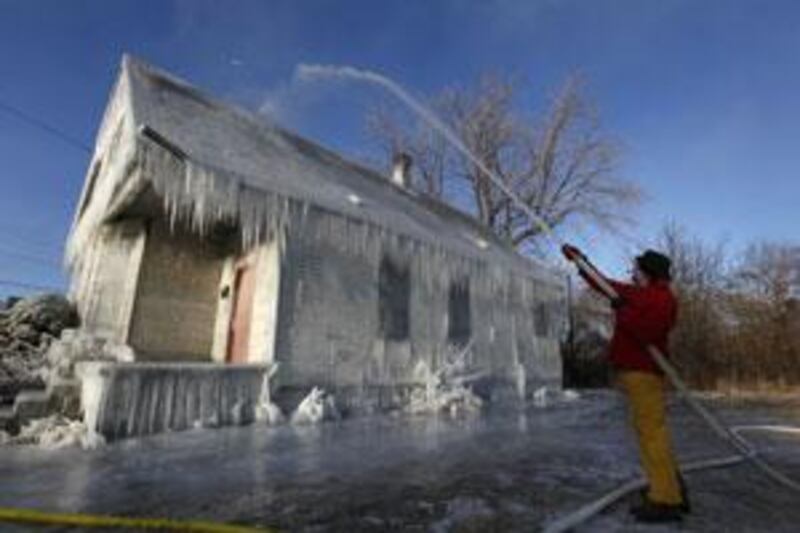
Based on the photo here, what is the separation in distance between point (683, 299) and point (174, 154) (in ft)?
74.2

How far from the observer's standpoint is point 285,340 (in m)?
9.70

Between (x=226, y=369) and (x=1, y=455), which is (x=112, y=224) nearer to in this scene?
(x=226, y=369)

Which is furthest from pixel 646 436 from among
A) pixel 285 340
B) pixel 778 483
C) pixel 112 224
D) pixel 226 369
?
pixel 112 224

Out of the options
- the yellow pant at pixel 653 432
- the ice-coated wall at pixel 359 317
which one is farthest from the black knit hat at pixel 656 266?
the ice-coated wall at pixel 359 317

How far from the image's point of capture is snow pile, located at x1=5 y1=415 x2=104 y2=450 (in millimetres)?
6688

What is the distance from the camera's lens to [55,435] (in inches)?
270

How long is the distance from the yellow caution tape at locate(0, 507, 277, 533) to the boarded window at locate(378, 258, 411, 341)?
811cm

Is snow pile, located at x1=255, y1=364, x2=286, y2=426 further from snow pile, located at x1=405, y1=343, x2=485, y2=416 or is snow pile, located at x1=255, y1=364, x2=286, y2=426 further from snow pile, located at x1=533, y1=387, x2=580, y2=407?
snow pile, located at x1=533, y1=387, x2=580, y2=407

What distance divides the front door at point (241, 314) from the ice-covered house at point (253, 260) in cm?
4

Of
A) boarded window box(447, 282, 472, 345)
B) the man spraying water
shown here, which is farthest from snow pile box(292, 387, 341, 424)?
the man spraying water

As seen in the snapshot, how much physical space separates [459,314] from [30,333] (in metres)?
8.30

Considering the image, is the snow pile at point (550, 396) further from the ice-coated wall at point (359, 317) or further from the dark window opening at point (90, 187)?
the dark window opening at point (90, 187)

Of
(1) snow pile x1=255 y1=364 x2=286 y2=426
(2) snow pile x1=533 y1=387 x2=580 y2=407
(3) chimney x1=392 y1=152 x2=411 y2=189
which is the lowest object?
(1) snow pile x1=255 y1=364 x2=286 y2=426

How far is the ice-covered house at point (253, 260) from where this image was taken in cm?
951
